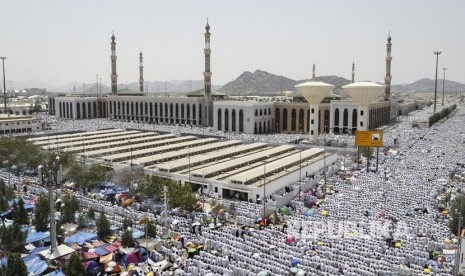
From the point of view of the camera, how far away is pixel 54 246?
16781 millimetres

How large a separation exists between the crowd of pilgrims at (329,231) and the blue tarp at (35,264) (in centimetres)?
408

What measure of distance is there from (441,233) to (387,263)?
4.85 metres

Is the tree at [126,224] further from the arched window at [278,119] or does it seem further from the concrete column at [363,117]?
the arched window at [278,119]

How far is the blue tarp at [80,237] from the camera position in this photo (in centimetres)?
1783

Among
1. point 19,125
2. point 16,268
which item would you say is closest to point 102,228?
point 16,268

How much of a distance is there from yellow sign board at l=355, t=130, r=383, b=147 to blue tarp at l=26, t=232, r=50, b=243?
24.5 metres

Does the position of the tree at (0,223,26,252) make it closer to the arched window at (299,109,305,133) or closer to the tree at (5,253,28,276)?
the tree at (5,253,28,276)

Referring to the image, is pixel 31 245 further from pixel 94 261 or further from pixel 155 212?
pixel 155 212

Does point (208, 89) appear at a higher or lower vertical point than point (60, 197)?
higher

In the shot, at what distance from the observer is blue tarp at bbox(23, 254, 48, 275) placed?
15.1 m

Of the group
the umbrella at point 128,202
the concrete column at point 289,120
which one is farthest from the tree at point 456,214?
the concrete column at point 289,120

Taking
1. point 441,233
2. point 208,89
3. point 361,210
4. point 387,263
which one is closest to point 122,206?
point 361,210

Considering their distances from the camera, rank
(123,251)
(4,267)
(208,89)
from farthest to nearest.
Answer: (208,89)
(123,251)
(4,267)

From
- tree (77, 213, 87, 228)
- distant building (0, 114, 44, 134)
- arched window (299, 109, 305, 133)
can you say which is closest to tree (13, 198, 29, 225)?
tree (77, 213, 87, 228)
